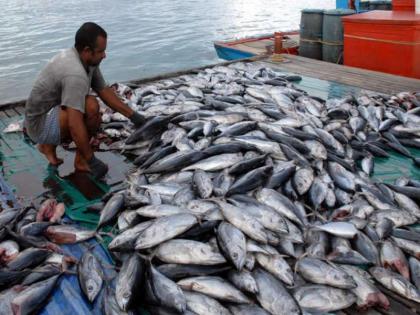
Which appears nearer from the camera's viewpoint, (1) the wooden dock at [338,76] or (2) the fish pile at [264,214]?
(2) the fish pile at [264,214]

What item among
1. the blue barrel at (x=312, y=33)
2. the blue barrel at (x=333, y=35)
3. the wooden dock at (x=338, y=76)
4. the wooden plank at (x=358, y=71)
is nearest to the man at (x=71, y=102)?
the wooden dock at (x=338, y=76)

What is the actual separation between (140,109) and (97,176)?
1895 millimetres

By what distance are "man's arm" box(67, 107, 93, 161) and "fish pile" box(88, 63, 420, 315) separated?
0.54m

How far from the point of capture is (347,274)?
2.71m

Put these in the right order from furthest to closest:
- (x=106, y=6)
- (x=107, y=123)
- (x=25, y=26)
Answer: (x=106, y=6), (x=25, y=26), (x=107, y=123)

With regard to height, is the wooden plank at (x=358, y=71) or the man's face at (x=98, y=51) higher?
the man's face at (x=98, y=51)

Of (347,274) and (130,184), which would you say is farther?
(130,184)

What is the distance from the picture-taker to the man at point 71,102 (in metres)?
4.02

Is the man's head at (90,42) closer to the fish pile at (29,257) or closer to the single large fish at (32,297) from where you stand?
the fish pile at (29,257)

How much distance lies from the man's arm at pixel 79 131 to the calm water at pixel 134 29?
448 inches

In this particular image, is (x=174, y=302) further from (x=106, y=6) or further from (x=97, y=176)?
(x=106, y=6)

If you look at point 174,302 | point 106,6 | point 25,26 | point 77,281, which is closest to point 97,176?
point 77,281

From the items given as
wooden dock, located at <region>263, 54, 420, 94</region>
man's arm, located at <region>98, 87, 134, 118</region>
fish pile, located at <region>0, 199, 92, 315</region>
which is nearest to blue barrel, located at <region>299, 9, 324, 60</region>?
wooden dock, located at <region>263, 54, 420, 94</region>

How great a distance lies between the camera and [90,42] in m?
4.08
